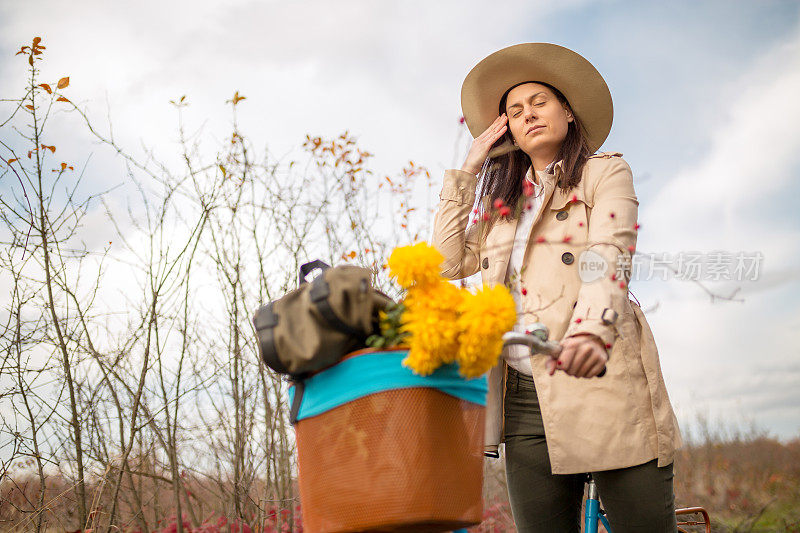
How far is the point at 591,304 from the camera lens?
166 centimetres

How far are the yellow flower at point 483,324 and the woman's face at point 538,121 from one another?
44.6 inches

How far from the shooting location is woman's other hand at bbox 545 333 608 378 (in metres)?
1.50

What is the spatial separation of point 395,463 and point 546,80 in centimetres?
166

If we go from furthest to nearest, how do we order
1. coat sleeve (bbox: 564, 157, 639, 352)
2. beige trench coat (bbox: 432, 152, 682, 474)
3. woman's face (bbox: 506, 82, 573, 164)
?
woman's face (bbox: 506, 82, 573, 164), beige trench coat (bbox: 432, 152, 682, 474), coat sleeve (bbox: 564, 157, 639, 352)

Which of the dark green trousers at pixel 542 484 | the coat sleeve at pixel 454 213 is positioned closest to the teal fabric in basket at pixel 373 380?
the dark green trousers at pixel 542 484

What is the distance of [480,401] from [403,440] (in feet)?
0.73

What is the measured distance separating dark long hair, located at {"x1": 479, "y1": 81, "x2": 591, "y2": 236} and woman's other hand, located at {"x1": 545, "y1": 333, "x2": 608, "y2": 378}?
86 centimetres

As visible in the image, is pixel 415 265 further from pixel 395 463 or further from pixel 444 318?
pixel 395 463

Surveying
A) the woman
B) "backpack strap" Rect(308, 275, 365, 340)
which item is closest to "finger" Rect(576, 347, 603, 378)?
the woman

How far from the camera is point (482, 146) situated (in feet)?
7.61

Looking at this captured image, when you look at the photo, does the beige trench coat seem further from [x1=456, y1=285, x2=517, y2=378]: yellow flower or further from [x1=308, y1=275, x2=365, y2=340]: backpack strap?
[x1=308, y1=275, x2=365, y2=340]: backpack strap

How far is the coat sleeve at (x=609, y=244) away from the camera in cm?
161

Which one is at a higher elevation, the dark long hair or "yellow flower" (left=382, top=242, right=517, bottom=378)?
the dark long hair

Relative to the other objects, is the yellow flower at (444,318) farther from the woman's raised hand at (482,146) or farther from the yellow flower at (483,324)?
the woman's raised hand at (482,146)
